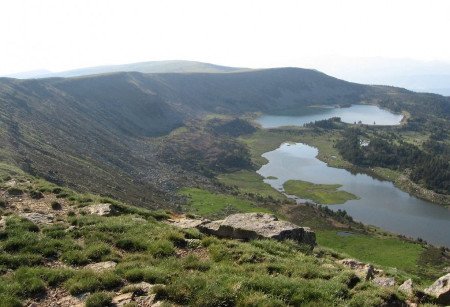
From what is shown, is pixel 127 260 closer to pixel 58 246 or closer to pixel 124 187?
pixel 58 246

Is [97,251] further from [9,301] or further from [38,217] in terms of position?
[38,217]

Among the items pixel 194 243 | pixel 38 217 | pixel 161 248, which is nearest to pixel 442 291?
pixel 194 243

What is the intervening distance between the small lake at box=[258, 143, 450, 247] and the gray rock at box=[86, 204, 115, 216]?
338 ft

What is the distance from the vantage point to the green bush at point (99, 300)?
1548cm

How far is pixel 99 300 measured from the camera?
15.6 metres

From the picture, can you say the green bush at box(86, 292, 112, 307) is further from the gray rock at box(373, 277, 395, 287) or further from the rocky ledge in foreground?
the gray rock at box(373, 277, 395, 287)

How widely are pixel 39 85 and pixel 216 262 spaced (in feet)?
665

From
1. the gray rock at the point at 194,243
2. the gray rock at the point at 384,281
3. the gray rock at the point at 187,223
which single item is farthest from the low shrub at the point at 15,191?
the gray rock at the point at 384,281

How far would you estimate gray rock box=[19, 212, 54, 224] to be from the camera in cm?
2586

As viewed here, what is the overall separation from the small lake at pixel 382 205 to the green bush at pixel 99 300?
112042 millimetres

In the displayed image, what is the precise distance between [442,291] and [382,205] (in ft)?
448

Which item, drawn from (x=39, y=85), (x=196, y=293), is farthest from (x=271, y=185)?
(x=196, y=293)

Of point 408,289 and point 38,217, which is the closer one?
point 408,289

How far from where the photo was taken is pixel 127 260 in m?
20.1
